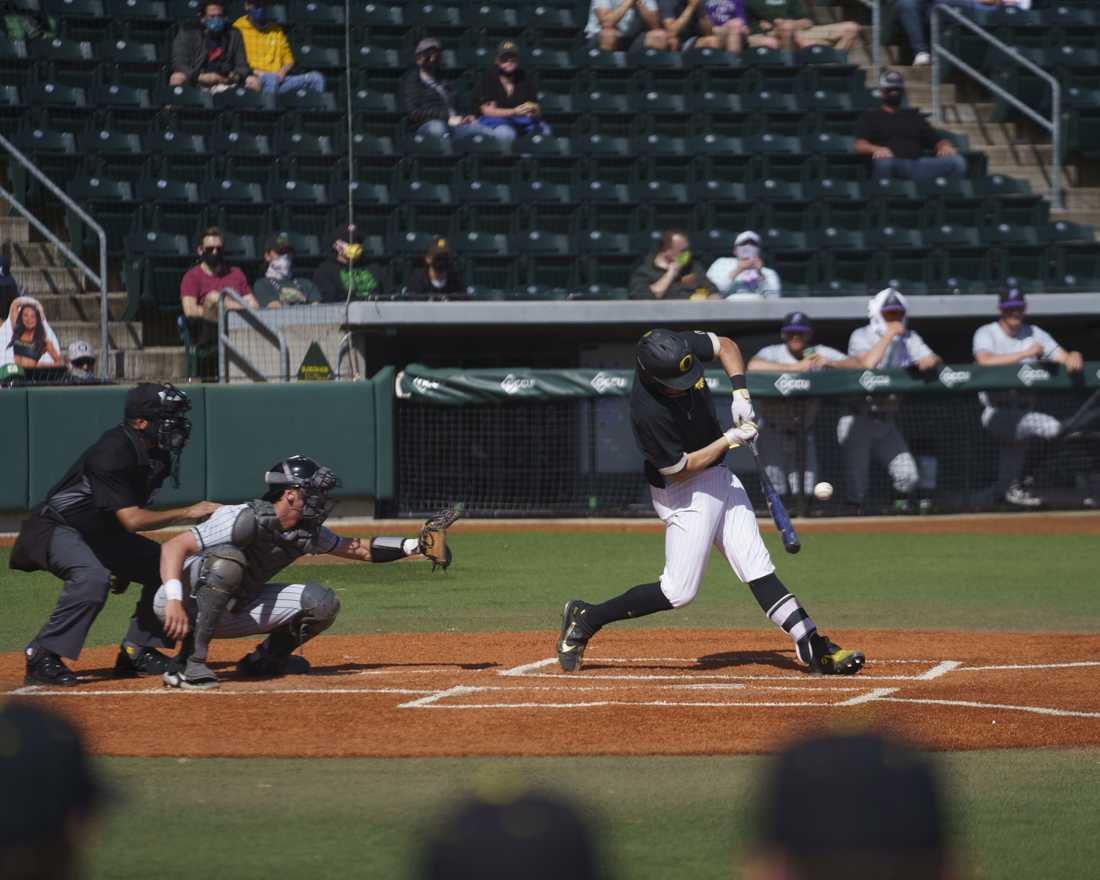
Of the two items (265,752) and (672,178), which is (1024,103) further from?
(265,752)

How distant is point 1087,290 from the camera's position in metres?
19.5

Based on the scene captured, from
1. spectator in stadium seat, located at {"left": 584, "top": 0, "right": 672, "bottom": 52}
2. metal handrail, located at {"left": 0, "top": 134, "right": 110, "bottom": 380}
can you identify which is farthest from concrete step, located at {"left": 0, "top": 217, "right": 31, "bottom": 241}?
spectator in stadium seat, located at {"left": 584, "top": 0, "right": 672, "bottom": 52}

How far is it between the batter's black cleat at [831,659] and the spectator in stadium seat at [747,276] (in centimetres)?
1025

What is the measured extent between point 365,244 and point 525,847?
59.3 ft

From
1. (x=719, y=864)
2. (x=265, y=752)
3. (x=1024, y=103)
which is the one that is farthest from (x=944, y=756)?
(x=1024, y=103)

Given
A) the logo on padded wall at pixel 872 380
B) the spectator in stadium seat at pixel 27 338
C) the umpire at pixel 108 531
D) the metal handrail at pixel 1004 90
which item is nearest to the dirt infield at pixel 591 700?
the umpire at pixel 108 531

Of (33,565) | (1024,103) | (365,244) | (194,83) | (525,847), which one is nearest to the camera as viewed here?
(525,847)

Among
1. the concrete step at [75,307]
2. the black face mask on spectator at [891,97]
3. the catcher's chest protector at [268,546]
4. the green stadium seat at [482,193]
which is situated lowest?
the catcher's chest protector at [268,546]

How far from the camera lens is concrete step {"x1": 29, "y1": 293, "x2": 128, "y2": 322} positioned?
1866 cm

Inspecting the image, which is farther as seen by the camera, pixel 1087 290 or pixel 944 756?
pixel 1087 290

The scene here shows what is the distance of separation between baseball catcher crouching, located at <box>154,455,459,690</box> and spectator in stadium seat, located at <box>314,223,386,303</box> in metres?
9.37

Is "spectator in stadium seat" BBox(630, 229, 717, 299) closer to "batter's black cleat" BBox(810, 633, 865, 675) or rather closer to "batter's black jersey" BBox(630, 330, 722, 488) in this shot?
"batter's black jersey" BBox(630, 330, 722, 488)

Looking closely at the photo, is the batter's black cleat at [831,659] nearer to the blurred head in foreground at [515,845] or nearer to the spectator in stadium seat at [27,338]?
the blurred head in foreground at [515,845]

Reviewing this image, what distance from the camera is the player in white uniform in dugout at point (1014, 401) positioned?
699 inches
